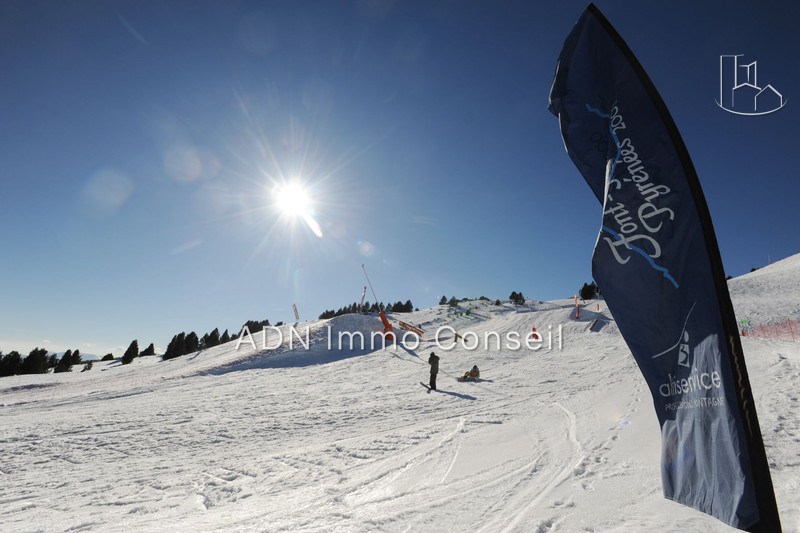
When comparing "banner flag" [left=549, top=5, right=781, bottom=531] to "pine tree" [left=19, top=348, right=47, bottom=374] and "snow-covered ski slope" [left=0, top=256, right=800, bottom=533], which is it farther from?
"pine tree" [left=19, top=348, right=47, bottom=374]

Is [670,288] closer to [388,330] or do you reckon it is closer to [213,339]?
[388,330]

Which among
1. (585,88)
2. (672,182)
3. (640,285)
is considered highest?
(585,88)

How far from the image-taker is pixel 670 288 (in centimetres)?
264

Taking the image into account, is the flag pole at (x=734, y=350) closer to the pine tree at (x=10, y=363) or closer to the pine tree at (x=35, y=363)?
the pine tree at (x=35, y=363)

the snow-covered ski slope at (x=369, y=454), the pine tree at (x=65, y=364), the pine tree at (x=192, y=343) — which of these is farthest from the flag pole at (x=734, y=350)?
the pine tree at (x=65, y=364)

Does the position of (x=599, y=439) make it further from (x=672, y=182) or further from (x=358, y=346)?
(x=358, y=346)

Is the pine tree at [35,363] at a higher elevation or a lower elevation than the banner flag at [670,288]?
Result: lower

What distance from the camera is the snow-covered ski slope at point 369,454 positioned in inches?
162

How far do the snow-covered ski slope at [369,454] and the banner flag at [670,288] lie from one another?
47.4 inches

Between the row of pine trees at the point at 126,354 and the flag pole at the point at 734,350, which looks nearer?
the flag pole at the point at 734,350

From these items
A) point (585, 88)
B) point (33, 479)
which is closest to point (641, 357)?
point (585, 88)

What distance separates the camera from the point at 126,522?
459 cm

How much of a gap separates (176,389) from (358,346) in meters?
12.5

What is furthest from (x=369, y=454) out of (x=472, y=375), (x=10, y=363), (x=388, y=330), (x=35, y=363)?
(x=10, y=363)
